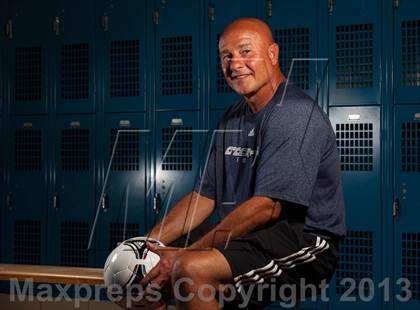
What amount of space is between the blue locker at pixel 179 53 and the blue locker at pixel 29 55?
2.72 feet

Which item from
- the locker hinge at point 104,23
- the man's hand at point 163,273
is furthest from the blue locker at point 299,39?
the man's hand at point 163,273

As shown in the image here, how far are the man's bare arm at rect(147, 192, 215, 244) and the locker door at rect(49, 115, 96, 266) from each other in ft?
5.85

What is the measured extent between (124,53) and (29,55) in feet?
2.37

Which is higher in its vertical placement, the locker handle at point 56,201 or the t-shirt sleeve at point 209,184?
the t-shirt sleeve at point 209,184

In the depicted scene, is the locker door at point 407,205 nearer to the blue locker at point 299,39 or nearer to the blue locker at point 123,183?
the blue locker at point 299,39

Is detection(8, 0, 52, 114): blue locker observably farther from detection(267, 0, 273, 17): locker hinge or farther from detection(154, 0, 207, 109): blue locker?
detection(267, 0, 273, 17): locker hinge

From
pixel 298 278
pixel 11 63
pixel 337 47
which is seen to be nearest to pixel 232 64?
pixel 298 278

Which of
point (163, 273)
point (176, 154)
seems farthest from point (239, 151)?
point (176, 154)

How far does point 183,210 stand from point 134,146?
1673 millimetres

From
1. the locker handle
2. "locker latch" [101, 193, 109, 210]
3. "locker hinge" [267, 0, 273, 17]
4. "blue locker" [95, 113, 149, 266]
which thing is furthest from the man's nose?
the locker handle

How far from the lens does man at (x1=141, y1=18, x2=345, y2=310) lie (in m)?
1.78

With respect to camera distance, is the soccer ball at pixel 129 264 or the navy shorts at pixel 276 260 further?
the soccer ball at pixel 129 264

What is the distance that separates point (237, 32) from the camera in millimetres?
1980

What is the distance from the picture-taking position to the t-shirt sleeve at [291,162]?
1808mm
